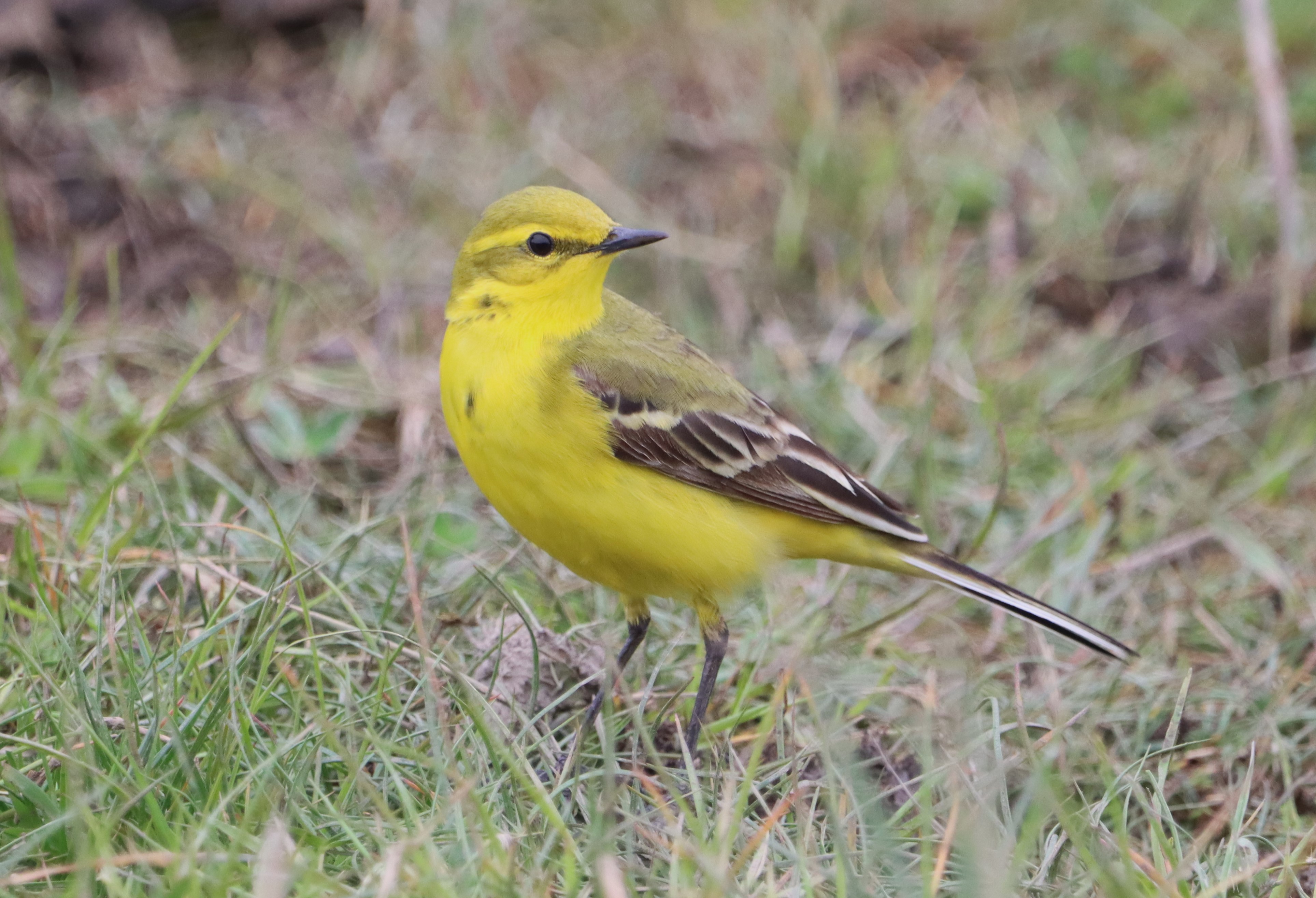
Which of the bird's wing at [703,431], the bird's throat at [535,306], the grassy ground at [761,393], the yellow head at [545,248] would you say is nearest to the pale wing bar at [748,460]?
the bird's wing at [703,431]

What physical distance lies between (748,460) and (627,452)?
0.43 meters

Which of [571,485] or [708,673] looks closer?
[571,485]

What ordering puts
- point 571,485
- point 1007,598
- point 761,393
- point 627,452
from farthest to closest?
point 761,393, point 1007,598, point 627,452, point 571,485

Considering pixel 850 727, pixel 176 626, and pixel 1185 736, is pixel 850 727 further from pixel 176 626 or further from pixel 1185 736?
pixel 176 626

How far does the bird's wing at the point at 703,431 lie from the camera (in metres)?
3.79

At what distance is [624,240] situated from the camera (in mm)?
3893

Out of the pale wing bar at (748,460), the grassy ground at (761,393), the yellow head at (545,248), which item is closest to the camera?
the grassy ground at (761,393)

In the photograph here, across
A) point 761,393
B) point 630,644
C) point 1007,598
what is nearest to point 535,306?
point 630,644

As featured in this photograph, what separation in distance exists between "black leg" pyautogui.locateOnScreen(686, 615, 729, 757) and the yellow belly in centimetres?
12

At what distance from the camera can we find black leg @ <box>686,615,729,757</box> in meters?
3.66

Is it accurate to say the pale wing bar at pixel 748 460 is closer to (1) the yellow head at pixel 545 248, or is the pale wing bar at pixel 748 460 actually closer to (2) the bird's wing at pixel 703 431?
(2) the bird's wing at pixel 703 431

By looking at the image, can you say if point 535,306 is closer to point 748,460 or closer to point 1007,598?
point 748,460

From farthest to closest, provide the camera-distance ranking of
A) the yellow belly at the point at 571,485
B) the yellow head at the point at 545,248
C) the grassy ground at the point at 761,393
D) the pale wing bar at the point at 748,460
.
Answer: the yellow head at the point at 545,248, the pale wing bar at the point at 748,460, the yellow belly at the point at 571,485, the grassy ground at the point at 761,393

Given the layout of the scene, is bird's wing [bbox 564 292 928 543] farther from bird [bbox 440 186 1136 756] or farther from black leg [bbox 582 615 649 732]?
black leg [bbox 582 615 649 732]
